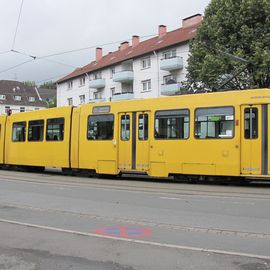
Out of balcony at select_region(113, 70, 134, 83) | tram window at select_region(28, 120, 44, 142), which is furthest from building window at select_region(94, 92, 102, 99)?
tram window at select_region(28, 120, 44, 142)

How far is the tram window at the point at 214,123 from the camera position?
16.0m

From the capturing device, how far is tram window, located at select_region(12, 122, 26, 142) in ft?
79.2

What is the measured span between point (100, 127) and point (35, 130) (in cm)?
503

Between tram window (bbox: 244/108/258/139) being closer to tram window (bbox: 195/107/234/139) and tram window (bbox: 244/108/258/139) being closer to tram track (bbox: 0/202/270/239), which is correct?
tram window (bbox: 195/107/234/139)

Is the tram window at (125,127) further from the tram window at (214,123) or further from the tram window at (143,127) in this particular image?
the tram window at (214,123)

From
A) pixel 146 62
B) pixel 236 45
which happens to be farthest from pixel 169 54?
pixel 236 45

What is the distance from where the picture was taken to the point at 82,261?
6.24m

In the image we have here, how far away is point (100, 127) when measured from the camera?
64.3 ft

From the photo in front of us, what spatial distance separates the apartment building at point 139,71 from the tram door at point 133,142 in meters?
21.5

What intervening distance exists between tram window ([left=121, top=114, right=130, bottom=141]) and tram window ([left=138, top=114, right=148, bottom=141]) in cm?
61

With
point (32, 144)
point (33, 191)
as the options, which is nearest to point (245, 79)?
point (32, 144)

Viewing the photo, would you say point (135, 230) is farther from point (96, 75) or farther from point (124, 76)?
point (96, 75)

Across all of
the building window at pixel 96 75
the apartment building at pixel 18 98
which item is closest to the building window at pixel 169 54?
the building window at pixel 96 75

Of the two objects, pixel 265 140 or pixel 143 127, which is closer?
pixel 265 140
